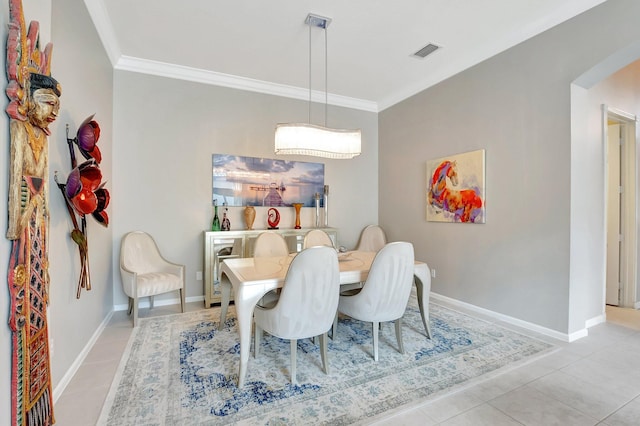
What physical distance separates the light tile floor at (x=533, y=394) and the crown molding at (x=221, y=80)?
3050mm

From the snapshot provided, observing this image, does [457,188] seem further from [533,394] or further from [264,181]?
[264,181]

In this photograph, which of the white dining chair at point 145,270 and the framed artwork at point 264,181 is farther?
the framed artwork at point 264,181

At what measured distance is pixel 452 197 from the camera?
378cm

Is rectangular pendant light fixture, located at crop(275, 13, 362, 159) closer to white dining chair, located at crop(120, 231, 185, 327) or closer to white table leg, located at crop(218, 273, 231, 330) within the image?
white table leg, located at crop(218, 273, 231, 330)

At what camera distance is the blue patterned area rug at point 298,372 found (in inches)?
69.9

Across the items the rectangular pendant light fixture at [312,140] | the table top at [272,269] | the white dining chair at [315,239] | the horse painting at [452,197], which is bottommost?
the table top at [272,269]

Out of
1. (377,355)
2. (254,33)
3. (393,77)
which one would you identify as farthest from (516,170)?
(254,33)

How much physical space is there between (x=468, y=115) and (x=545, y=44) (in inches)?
36.7

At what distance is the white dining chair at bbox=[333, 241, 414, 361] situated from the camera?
230 cm

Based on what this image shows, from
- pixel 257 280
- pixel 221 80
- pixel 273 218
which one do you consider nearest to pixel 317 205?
pixel 273 218

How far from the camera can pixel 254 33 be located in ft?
10.1

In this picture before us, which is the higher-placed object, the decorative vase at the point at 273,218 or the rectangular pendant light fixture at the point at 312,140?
the rectangular pendant light fixture at the point at 312,140

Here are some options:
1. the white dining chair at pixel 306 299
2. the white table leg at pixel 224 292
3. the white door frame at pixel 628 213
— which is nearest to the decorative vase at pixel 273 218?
the white table leg at pixel 224 292

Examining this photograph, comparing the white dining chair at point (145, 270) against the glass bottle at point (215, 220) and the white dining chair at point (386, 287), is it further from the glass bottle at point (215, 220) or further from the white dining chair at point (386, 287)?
the white dining chair at point (386, 287)
